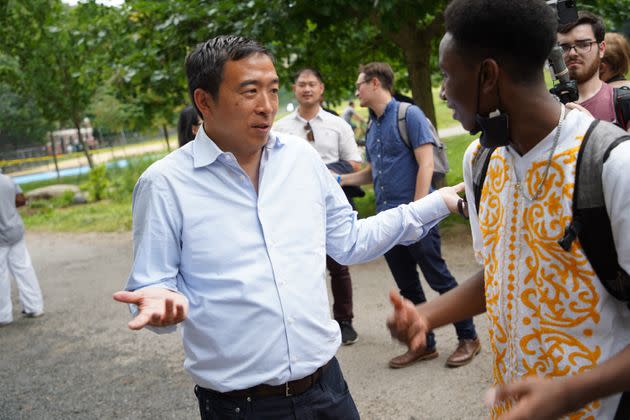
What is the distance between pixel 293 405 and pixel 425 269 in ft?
8.44

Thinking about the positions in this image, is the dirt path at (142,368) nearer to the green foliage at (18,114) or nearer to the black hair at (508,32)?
the black hair at (508,32)

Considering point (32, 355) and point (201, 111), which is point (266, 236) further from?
point (32, 355)

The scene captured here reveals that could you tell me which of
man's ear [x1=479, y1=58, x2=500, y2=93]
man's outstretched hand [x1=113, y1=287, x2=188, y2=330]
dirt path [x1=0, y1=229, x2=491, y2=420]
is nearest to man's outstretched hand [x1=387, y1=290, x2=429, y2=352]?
man's ear [x1=479, y1=58, x2=500, y2=93]

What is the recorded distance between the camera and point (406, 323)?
1744mm

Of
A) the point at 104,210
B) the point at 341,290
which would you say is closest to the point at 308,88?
the point at 341,290

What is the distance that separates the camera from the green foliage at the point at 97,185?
18.7 metres

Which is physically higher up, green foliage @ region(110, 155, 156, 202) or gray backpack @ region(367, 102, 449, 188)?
gray backpack @ region(367, 102, 449, 188)

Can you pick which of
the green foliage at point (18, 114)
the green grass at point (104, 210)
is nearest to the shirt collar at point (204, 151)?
the green grass at point (104, 210)

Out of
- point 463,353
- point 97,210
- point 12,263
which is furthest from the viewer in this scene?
point 97,210

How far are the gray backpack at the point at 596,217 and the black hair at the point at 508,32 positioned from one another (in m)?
0.23

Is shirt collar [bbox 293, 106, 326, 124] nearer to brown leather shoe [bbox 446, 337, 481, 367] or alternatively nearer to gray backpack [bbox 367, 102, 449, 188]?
gray backpack [bbox 367, 102, 449, 188]

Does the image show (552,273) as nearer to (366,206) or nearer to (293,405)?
(293,405)

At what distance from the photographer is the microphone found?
2783 mm

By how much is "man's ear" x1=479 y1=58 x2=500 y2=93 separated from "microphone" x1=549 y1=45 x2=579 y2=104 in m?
1.31
